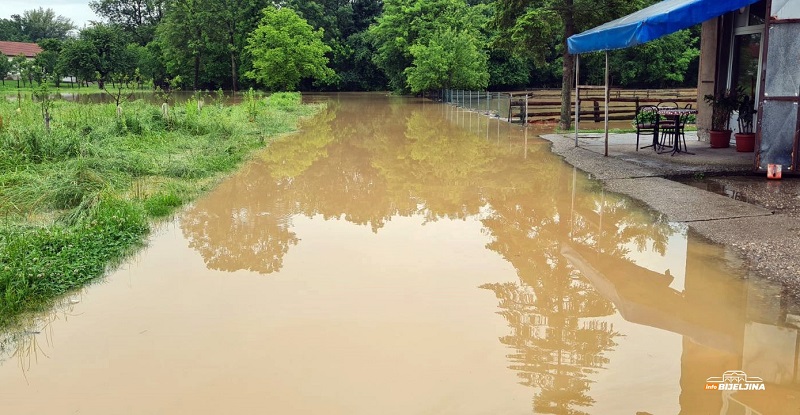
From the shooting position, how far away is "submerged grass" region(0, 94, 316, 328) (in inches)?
241

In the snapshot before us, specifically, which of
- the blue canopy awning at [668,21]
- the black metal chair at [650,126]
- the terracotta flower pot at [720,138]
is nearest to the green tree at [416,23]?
the black metal chair at [650,126]

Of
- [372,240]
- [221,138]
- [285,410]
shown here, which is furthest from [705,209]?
[221,138]

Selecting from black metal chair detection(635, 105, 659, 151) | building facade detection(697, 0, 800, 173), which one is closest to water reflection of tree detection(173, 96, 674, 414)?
black metal chair detection(635, 105, 659, 151)

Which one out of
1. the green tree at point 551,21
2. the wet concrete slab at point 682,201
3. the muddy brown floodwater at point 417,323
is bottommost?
the muddy brown floodwater at point 417,323

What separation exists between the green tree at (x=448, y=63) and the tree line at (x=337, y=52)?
7 cm

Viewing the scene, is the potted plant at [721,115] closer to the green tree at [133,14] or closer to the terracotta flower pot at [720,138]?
the terracotta flower pot at [720,138]

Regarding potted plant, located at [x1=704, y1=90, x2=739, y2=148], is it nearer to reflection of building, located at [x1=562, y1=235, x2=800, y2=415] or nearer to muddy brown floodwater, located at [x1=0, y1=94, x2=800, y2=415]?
muddy brown floodwater, located at [x1=0, y1=94, x2=800, y2=415]

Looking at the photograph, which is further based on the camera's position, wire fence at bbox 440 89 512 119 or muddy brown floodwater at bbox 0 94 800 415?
wire fence at bbox 440 89 512 119

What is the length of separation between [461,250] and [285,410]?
12.8ft

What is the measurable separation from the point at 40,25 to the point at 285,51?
74.3 m

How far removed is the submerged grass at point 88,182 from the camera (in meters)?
6.11

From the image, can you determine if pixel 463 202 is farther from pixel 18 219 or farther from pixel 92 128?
pixel 92 128

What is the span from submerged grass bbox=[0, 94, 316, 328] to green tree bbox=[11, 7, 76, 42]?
100937mm

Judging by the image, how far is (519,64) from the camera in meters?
55.7
